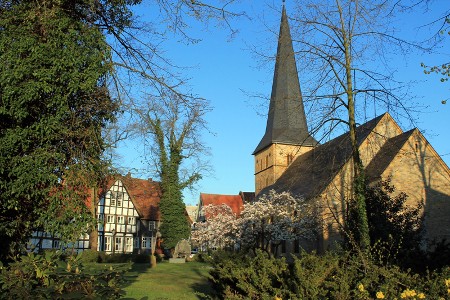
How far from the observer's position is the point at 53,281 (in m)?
5.63

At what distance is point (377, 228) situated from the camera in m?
20.0

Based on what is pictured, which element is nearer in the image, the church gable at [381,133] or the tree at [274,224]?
the tree at [274,224]

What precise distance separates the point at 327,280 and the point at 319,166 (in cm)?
1683

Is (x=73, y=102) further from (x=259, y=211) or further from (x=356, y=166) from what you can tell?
(x=259, y=211)

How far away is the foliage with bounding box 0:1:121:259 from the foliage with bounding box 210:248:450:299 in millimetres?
3583

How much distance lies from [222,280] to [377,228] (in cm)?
1199

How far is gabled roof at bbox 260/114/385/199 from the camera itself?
16.3 meters

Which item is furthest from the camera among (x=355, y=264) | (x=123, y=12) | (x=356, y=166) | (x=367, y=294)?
(x=356, y=166)

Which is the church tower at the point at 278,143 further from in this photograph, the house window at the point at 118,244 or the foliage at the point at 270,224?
the house window at the point at 118,244

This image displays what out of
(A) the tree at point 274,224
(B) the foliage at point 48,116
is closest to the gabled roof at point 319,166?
(A) the tree at point 274,224

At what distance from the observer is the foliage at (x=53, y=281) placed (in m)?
5.32

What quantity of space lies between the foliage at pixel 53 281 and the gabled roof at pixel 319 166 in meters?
11.0

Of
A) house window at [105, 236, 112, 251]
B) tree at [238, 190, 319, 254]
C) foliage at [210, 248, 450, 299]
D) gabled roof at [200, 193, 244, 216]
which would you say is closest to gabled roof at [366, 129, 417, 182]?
tree at [238, 190, 319, 254]

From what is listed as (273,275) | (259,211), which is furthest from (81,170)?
(259,211)
